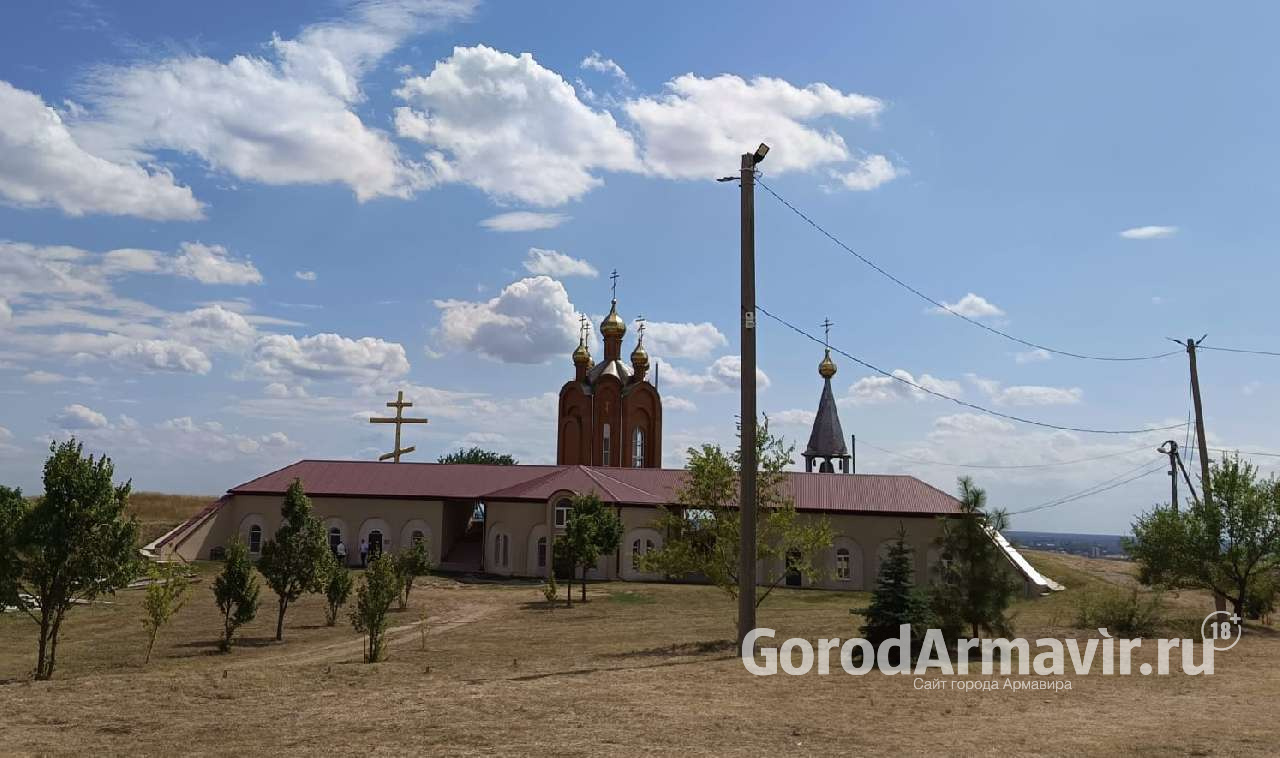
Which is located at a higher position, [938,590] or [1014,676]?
[938,590]

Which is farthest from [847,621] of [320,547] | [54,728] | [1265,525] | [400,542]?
[400,542]

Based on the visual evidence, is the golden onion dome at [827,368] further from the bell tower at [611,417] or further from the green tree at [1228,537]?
the green tree at [1228,537]

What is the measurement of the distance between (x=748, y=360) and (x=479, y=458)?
7875 centimetres

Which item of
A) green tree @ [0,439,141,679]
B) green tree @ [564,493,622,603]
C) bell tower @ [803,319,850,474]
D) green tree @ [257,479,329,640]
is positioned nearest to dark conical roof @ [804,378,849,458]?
bell tower @ [803,319,850,474]

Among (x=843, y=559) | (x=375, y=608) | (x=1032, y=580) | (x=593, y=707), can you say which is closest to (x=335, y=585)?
(x=375, y=608)

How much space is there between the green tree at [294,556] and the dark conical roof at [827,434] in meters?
35.2

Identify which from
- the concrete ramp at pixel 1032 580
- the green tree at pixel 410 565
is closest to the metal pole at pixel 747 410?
the green tree at pixel 410 565

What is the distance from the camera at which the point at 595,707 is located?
1310 cm

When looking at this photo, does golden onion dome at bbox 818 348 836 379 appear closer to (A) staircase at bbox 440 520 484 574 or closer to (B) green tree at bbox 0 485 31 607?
(A) staircase at bbox 440 520 484 574

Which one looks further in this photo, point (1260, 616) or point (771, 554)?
point (1260, 616)

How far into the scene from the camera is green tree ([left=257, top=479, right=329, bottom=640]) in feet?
84.4

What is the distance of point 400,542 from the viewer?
159 feet

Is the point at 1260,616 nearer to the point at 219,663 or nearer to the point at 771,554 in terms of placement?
the point at 771,554

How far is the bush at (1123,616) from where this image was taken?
22.4m
